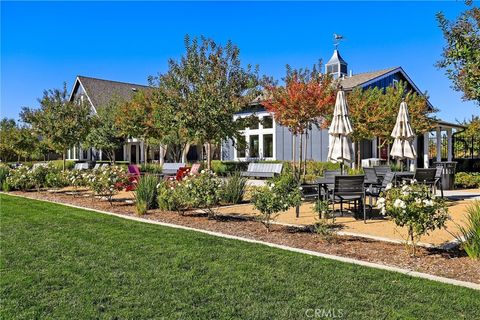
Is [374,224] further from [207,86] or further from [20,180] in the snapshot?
[20,180]

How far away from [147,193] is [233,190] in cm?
243

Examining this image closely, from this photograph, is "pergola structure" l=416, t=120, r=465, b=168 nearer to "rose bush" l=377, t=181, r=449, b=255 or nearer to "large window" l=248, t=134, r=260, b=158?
"large window" l=248, t=134, r=260, b=158

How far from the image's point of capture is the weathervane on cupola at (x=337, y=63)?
25659 mm

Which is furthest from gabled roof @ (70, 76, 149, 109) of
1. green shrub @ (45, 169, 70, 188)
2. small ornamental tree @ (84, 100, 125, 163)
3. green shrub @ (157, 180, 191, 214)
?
green shrub @ (157, 180, 191, 214)

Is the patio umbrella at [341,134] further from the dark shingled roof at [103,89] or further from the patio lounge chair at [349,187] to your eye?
the dark shingled roof at [103,89]

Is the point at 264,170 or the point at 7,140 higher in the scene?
the point at 7,140

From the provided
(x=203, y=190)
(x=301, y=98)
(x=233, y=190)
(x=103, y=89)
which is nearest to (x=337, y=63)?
(x=301, y=98)

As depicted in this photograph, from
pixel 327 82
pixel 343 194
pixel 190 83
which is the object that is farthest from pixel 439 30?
pixel 327 82

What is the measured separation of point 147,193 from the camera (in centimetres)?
928

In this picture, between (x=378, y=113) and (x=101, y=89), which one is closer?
(x=378, y=113)

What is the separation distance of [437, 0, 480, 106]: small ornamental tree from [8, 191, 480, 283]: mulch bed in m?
2.49

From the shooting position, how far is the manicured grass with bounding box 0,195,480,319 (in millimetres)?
3387

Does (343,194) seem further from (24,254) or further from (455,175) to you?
(455,175)

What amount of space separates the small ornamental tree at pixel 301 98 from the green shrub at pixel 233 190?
202 inches
